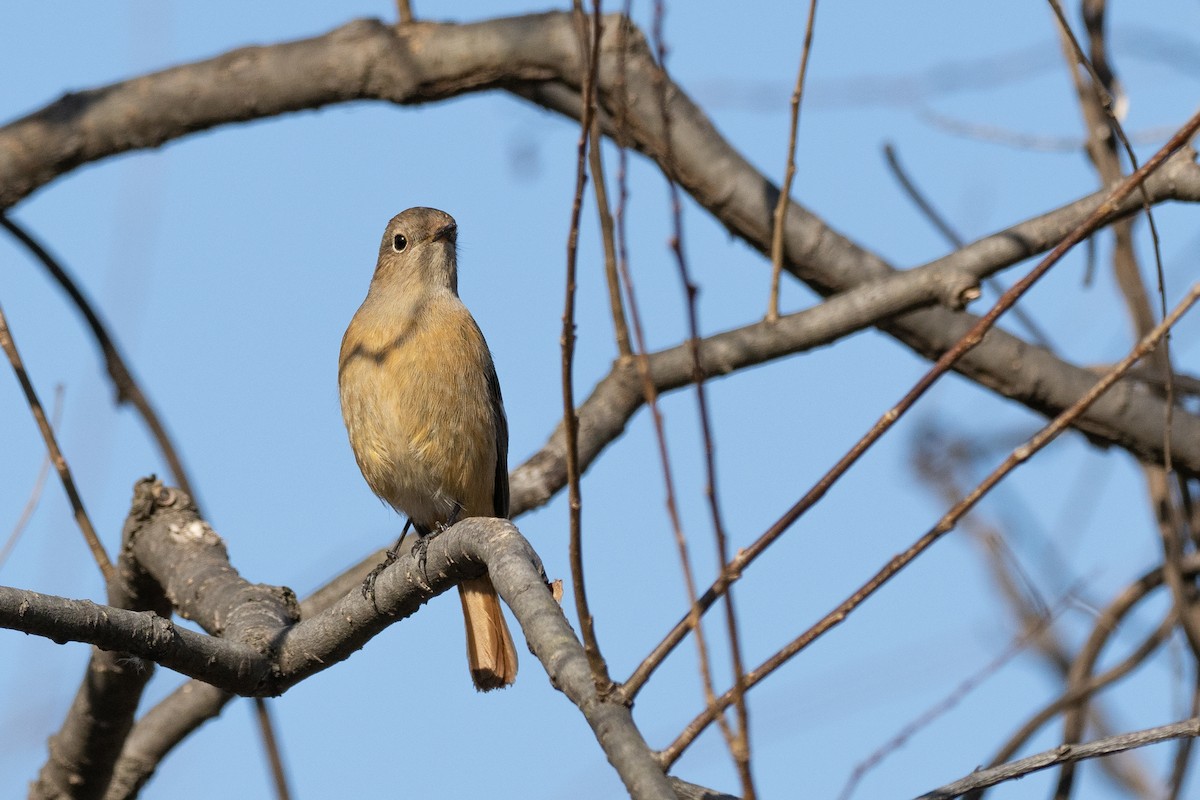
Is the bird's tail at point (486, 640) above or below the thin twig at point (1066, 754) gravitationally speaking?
above

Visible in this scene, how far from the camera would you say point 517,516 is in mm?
4742

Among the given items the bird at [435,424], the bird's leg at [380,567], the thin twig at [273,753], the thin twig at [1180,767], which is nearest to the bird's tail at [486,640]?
the bird at [435,424]

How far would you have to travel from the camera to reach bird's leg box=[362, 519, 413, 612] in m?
3.20

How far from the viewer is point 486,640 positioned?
15.4 feet

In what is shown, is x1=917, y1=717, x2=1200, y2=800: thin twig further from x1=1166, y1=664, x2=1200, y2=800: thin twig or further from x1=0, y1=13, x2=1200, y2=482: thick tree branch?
x1=0, y1=13, x2=1200, y2=482: thick tree branch

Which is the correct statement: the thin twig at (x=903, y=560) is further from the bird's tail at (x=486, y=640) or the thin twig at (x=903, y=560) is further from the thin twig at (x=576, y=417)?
the bird's tail at (x=486, y=640)

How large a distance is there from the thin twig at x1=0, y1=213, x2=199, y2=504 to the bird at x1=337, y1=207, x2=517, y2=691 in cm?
68

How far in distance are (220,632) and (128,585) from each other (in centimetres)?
94

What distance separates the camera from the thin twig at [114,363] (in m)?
5.21

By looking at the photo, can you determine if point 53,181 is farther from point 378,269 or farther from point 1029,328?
point 1029,328

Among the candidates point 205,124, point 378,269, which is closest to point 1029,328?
point 378,269

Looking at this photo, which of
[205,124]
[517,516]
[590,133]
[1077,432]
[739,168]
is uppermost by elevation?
[205,124]

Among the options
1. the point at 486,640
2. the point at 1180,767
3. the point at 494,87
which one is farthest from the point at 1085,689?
the point at 494,87

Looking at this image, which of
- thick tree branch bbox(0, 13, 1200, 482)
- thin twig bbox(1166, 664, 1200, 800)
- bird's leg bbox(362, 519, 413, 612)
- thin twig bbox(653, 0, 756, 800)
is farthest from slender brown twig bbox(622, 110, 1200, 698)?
thick tree branch bbox(0, 13, 1200, 482)
